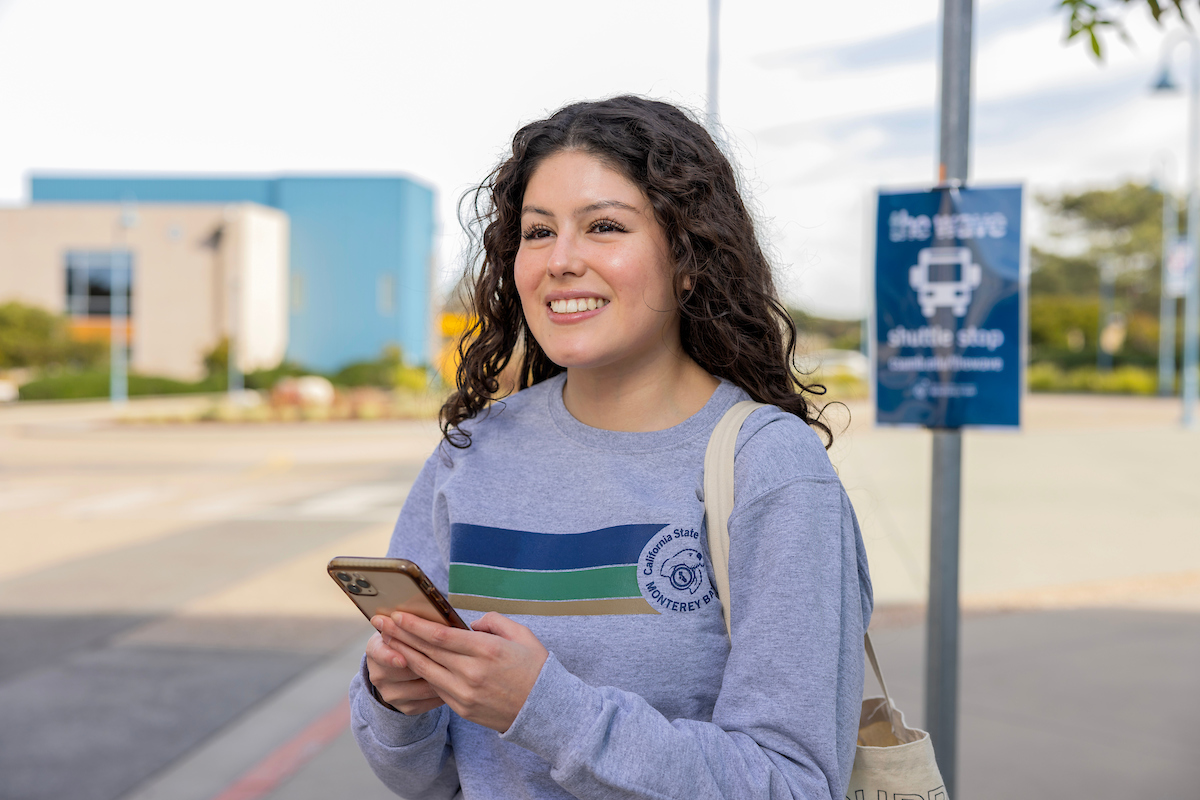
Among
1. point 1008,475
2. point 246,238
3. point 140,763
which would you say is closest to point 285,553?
point 140,763

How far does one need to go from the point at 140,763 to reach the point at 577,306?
3.96 meters

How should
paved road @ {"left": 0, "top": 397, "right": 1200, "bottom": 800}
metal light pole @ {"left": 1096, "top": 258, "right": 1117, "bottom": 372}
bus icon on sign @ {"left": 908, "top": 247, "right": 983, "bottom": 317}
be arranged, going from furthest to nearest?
metal light pole @ {"left": 1096, "top": 258, "right": 1117, "bottom": 372}
paved road @ {"left": 0, "top": 397, "right": 1200, "bottom": 800}
bus icon on sign @ {"left": 908, "top": 247, "right": 983, "bottom": 317}

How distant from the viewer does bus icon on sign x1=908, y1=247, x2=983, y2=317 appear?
338cm

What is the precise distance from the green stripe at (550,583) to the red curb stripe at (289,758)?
3.13 metres

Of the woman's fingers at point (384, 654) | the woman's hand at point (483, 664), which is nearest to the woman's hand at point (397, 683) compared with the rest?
the woman's fingers at point (384, 654)

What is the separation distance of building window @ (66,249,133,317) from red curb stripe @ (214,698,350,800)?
39.1m

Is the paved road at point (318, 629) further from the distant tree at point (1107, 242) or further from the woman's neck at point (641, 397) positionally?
the distant tree at point (1107, 242)

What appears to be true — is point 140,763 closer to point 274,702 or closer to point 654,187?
point 274,702

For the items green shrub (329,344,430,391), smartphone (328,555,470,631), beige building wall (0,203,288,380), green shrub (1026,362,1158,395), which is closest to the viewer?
smartphone (328,555,470,631)

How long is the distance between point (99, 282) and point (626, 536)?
43.9m

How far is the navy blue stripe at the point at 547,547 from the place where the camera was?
1.51 m

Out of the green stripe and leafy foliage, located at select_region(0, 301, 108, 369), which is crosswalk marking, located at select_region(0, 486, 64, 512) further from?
leafy foliage, located at select_region(0, 301, 108, 369)

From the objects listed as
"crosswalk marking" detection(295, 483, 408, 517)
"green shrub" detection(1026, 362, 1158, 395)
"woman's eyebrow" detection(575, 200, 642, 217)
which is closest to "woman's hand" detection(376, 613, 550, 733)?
"woman's eyebrow" detection(575, 200, 642, 217)

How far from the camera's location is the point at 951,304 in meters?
3.43
